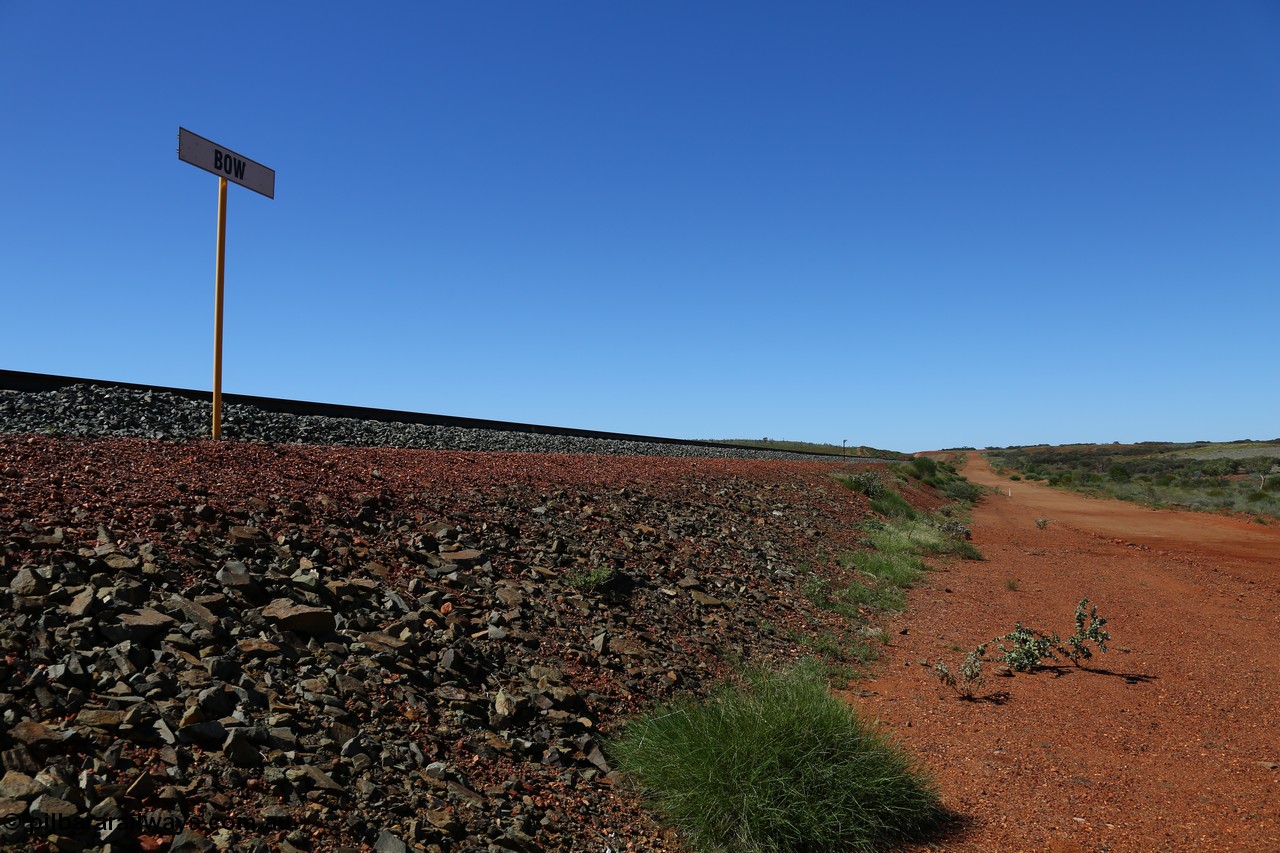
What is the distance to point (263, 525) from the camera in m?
6.81

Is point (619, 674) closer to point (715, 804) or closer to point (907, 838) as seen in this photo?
point (715, 804)

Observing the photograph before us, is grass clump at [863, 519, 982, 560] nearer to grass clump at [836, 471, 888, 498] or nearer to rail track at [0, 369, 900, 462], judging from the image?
grass clump at [836, 471, 888, 498]

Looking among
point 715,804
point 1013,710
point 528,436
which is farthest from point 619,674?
point 528,436

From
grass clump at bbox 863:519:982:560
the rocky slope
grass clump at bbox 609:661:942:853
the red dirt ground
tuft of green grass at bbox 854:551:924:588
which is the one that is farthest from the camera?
grass clump at bbox 863:519:982:560

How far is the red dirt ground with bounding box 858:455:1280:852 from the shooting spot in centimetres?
592

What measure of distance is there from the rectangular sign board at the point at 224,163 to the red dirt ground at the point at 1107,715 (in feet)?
32.5

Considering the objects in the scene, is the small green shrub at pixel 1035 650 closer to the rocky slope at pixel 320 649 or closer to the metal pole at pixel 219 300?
A: the rocky slope at pixel 320 649

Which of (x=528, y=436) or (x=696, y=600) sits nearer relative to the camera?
(x=696, y=600)

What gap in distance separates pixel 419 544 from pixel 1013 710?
6.55 metres

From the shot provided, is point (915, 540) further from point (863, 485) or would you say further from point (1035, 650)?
point (1035, 650)

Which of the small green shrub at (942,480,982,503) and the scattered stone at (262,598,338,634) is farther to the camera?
the small green shrub at (942,480,982,503)

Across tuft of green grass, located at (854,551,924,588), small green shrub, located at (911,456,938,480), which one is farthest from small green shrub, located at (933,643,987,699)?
small green shrub, located at (911,456,938,480)

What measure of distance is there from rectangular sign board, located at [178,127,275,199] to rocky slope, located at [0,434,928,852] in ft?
11.6

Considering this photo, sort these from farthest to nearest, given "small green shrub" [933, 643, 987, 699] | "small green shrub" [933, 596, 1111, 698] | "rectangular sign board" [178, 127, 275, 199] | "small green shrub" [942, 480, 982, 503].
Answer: "small green shrub" [942, 480, 982, 503] → "small green shrub" [933, 596, 1111, 698] → "rectangular sign board" [178, 127, 275, 199] → "small green shrub" [933, 643, 987, 699]
